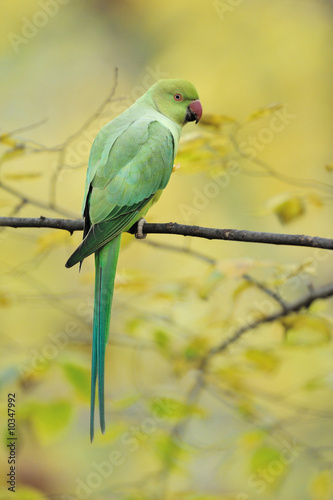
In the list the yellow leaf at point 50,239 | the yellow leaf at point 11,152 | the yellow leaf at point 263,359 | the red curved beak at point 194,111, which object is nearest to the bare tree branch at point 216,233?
the yellow leaf at point 11,152

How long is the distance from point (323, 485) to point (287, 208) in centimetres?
135

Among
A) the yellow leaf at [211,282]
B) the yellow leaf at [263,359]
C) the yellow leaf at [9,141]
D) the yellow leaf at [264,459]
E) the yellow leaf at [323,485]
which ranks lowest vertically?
the yellow leaf at [323,485]

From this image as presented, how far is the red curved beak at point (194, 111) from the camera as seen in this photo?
3.36m

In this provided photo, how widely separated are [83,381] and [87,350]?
2.00 ft

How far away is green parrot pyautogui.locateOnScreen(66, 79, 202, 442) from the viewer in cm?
241

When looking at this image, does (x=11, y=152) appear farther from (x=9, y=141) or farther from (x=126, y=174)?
(x=126, y=174)

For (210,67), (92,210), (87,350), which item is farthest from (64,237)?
(210,67)

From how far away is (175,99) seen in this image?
3438 mm

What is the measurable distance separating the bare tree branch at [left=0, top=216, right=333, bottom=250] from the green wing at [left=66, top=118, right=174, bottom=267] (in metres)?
0.21

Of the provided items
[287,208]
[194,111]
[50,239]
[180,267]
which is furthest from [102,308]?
[180,267]

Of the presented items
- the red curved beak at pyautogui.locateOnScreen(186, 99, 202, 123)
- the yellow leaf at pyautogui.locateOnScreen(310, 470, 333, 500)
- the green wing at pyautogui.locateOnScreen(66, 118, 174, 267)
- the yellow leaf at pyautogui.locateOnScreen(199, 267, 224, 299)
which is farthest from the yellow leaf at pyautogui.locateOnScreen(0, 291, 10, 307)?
the yellow leaf at pyautogui.locateOnScreen(310, 470, 333, 500)

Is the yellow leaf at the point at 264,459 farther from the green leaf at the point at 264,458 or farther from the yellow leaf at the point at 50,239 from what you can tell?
the yellow leaf at the point at 50,239

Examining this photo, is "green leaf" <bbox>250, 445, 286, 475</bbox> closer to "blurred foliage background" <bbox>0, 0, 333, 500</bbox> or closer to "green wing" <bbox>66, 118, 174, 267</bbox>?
"blurred foliage background" <bbox>0, 0, 333, 500</bbox>

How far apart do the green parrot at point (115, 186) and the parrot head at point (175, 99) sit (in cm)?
20
